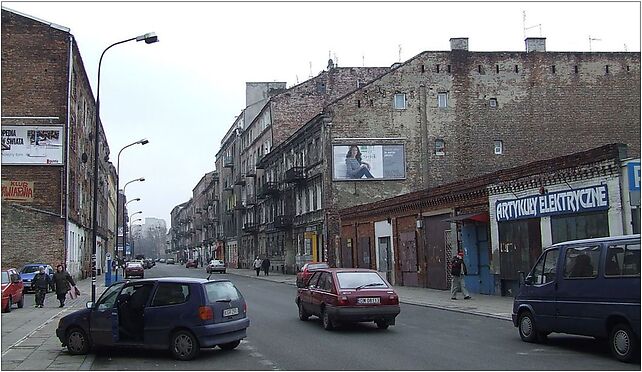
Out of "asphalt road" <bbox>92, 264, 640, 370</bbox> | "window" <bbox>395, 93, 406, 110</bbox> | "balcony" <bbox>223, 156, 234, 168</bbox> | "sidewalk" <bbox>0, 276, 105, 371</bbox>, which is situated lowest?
"asphalt road" <bbox>92, 264, 640, 370</bbox>

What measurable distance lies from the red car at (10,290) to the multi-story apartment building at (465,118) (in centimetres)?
2318

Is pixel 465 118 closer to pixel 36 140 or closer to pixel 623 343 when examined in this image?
pixel 36 140

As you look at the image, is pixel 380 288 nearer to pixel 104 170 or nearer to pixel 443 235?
pixel 443 235

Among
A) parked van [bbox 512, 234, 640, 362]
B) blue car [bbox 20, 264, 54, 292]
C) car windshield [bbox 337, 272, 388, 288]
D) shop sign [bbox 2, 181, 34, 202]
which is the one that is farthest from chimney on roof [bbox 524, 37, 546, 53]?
parked van [bbox 512, 234, 640, 362]

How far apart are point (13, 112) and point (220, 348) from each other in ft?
102

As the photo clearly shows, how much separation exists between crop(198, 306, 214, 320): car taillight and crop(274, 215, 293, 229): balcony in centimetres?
4382

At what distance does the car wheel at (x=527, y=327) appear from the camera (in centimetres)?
1327

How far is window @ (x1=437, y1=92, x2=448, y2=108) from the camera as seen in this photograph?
44.7 metres

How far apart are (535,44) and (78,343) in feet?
132

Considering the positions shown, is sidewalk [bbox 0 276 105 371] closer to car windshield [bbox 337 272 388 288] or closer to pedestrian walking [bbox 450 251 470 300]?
car windshield [bbox 337 272 388 288]

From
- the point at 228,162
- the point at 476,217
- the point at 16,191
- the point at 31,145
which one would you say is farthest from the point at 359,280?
the point at 228,162

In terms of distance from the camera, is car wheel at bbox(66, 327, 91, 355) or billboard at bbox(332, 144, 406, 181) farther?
billboard at bbox(332, 144, 406, 181)

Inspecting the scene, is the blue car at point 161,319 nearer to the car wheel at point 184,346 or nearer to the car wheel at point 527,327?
the car wheel at point 184,346

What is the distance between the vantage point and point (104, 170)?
76.1m
